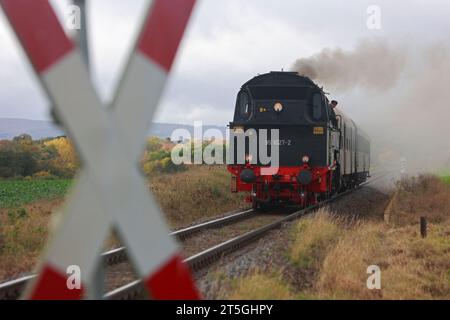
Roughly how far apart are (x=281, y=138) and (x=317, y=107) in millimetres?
1378

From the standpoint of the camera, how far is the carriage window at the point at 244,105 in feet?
52.7

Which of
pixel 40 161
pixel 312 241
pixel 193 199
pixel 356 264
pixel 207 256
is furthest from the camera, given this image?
pixel 40 161

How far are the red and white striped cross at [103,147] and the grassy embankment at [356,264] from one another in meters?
3.46

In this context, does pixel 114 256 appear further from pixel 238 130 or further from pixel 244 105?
pixel 244 105

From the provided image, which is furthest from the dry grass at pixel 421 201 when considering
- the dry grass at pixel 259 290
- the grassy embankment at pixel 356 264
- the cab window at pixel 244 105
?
the dry grass at pixel 259 290

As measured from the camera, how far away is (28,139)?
1695 inches

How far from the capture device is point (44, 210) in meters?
15.7

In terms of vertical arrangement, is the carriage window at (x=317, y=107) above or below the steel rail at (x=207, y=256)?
above

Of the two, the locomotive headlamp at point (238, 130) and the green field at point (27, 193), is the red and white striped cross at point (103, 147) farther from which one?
the green field at point (27, 193)

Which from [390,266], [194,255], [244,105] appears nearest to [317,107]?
[244,105]

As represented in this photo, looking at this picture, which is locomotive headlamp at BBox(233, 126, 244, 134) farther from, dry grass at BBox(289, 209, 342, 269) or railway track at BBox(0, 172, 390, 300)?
dry grass at BBox(289, 209, 342, 269)

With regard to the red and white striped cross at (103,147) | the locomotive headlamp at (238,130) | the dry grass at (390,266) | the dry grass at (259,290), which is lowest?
the dry grass at (390,266)
